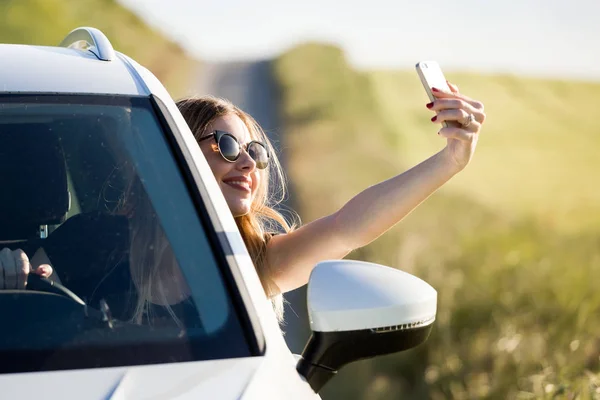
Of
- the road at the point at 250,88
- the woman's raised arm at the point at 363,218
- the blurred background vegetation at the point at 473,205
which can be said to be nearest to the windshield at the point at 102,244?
the woman's raised arm at the point at 363,218

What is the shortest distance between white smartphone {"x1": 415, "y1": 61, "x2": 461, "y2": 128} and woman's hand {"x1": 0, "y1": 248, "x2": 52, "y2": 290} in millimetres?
1016

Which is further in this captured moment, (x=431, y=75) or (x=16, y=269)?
(x=431, y=75)

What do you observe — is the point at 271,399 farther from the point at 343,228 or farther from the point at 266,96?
the point at 266,96

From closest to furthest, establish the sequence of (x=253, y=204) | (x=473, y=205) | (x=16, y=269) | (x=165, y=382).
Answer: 1. (x=165, y=382)
2. (x=16, y=269)
3. (x=253, y=204)
4. (x=473, y=205)

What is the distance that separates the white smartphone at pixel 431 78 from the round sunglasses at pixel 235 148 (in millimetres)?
498

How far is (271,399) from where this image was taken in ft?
7.23

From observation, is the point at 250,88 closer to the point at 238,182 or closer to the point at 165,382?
the point at 238,182

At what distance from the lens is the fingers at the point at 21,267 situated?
2650 mm

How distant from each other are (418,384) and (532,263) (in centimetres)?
180

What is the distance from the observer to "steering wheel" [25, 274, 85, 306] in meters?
2.48

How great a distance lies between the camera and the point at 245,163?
3.36 m

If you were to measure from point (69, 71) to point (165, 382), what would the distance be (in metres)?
0.85

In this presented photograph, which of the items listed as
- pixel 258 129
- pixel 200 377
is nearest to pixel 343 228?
pixel 258 129

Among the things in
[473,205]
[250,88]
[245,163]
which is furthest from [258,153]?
[250,88]
